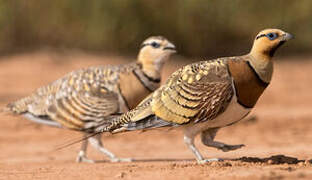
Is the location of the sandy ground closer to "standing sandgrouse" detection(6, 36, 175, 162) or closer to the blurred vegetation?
"standing sandgrouse" detection(6, 36, 175, 162)

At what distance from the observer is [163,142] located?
36.0 ft

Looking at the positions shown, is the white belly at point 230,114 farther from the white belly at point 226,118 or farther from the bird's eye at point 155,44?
the bird's eye at point 155,44

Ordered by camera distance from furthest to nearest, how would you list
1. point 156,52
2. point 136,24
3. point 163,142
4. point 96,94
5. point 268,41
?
point 136,24 → point 163,142 → point 156,52 → point 96,94 → point 268,41

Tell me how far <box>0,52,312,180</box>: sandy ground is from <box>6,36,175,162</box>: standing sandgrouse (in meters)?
0.54

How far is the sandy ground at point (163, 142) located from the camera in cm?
650

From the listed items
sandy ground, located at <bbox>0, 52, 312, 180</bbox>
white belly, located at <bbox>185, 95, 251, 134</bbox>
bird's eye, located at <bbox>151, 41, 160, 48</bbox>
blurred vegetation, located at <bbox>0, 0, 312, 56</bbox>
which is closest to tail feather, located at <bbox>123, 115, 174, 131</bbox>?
white belly, located at <bbox>185, 95, 251, 134</bbox>

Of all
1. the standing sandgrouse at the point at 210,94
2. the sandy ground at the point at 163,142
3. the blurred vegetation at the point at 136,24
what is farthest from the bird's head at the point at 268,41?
the blurred vegetation at the point at 136,24

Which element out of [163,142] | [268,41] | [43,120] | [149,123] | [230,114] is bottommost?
[163,142]

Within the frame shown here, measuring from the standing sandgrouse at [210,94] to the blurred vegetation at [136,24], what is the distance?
1215 centimetres

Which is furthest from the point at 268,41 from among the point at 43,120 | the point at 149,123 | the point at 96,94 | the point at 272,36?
the point at 43,120

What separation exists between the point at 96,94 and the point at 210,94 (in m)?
2.35

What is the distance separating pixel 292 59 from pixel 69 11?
637 centimetres

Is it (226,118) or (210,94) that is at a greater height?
(210,94)

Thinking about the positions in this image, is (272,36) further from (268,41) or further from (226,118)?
(226,118)
